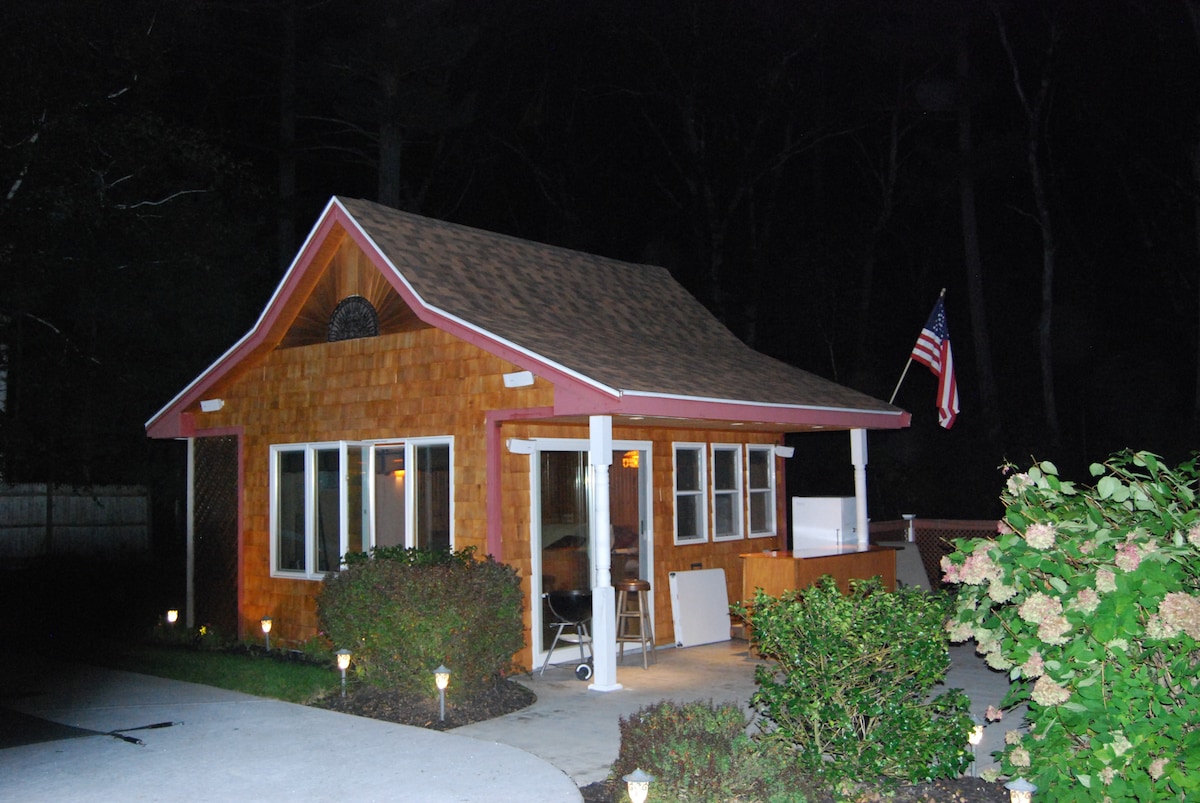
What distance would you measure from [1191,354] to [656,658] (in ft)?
54.3

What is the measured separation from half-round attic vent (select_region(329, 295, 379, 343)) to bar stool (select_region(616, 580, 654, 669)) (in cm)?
384

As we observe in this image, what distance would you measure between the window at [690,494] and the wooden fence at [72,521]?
40.1 feet

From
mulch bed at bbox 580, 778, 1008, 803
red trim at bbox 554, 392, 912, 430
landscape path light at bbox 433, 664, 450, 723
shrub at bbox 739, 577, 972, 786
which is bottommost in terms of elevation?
mulch bed at bbox 580, 778, 1008, 803

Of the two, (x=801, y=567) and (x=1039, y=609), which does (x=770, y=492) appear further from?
(x=1039, y=609)

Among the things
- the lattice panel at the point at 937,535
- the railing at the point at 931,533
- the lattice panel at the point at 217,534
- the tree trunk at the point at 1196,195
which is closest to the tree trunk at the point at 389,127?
the lattice panel at the point at 217,534

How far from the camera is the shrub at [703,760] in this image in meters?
5.83

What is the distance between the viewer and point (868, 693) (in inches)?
245

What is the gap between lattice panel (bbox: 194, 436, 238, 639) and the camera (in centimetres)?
1324

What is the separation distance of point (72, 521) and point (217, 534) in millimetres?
7898

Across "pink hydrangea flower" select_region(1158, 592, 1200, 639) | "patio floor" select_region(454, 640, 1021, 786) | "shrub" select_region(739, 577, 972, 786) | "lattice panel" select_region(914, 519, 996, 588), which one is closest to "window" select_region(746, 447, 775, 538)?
"patio floor" select_region(454, 640, 1021, 786)

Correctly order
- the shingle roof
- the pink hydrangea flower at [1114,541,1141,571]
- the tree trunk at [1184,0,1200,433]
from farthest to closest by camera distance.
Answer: the tree trunk at [1184,0,1200,433], the shingle roof, the pink hydrangea flower at [1114,541,1141,571]

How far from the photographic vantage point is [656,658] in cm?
1146

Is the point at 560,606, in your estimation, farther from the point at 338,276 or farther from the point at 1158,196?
the point at 1158,196

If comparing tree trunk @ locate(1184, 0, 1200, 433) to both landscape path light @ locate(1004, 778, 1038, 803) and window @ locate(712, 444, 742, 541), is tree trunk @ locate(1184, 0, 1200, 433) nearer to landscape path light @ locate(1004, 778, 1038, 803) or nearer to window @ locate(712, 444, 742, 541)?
window @ locate(712, 444, 742, 541)
